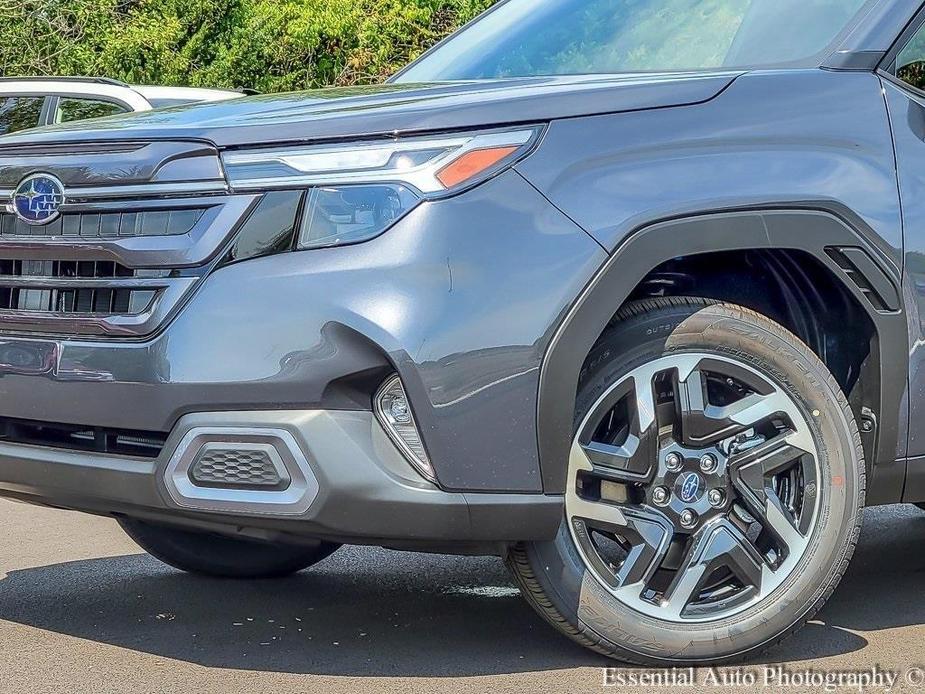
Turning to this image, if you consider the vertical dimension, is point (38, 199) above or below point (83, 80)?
above

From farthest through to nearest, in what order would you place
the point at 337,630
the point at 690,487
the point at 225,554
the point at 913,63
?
the point at 225,554, the point at 337,630, the point at 913,63, the point at 690,487

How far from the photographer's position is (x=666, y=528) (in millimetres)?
3379

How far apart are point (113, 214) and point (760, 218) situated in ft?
4.64

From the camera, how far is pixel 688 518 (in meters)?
3.38

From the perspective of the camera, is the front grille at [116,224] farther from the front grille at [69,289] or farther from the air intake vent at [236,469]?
the air intake vent at [236,469]

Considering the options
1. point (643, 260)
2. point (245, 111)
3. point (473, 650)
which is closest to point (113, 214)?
point (245, 111)

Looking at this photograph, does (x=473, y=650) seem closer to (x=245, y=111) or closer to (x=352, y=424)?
(x=352, y=424)

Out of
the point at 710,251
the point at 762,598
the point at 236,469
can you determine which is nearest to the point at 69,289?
the point at 236,469

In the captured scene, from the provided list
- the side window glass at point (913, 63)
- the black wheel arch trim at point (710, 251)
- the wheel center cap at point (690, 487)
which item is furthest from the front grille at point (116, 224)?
the side window glass at point (913, 63)

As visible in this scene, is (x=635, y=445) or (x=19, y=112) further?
(x=19, y=112)

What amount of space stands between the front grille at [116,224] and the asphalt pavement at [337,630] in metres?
1.01

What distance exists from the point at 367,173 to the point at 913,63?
1513 millimetres

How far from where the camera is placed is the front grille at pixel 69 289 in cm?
318

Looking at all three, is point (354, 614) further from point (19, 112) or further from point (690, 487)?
point (19, 112)
